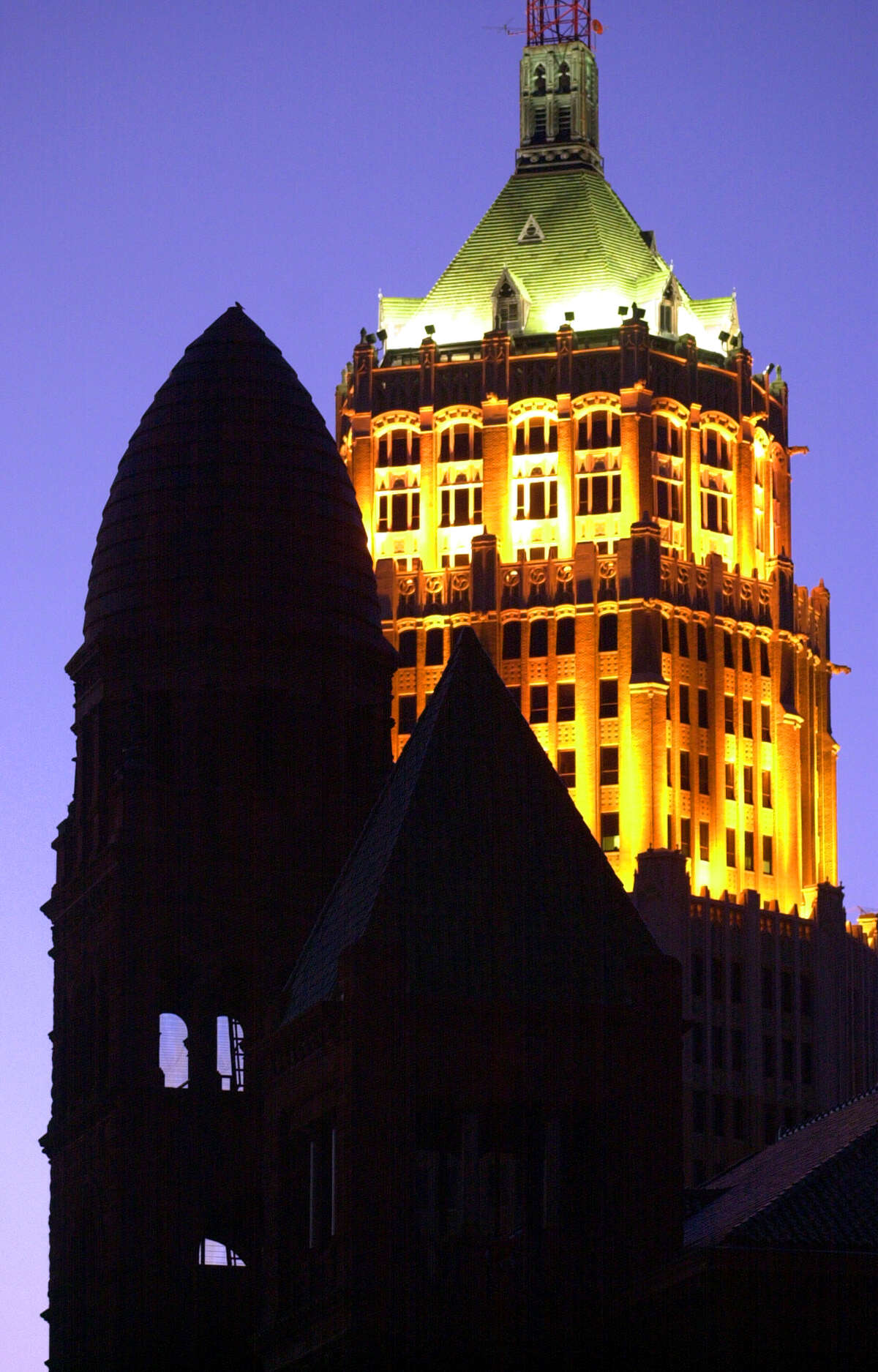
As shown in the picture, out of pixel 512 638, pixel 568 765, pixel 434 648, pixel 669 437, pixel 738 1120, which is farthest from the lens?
pixel 669 437

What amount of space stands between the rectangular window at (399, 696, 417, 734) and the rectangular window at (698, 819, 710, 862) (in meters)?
12.9

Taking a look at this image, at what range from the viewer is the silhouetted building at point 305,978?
81.2 meters

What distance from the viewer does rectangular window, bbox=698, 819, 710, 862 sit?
166 metres

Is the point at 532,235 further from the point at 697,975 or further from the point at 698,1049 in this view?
the point at 698,1049

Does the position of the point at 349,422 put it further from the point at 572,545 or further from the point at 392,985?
the point at 392,985

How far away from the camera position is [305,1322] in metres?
82.6

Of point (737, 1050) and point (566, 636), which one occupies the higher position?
point (566, 636)

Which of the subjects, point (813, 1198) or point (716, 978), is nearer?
point (813, 1198)

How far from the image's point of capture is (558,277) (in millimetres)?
176500

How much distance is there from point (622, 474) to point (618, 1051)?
290 ft

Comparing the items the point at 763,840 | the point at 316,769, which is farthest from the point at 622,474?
the point at 316,769

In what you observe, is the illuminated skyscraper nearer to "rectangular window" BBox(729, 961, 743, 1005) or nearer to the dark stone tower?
"rectangular window" BBox(729, 961, 743, 1005)

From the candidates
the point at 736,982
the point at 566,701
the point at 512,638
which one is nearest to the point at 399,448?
the point at 512,638

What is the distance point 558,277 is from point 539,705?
21.4m
